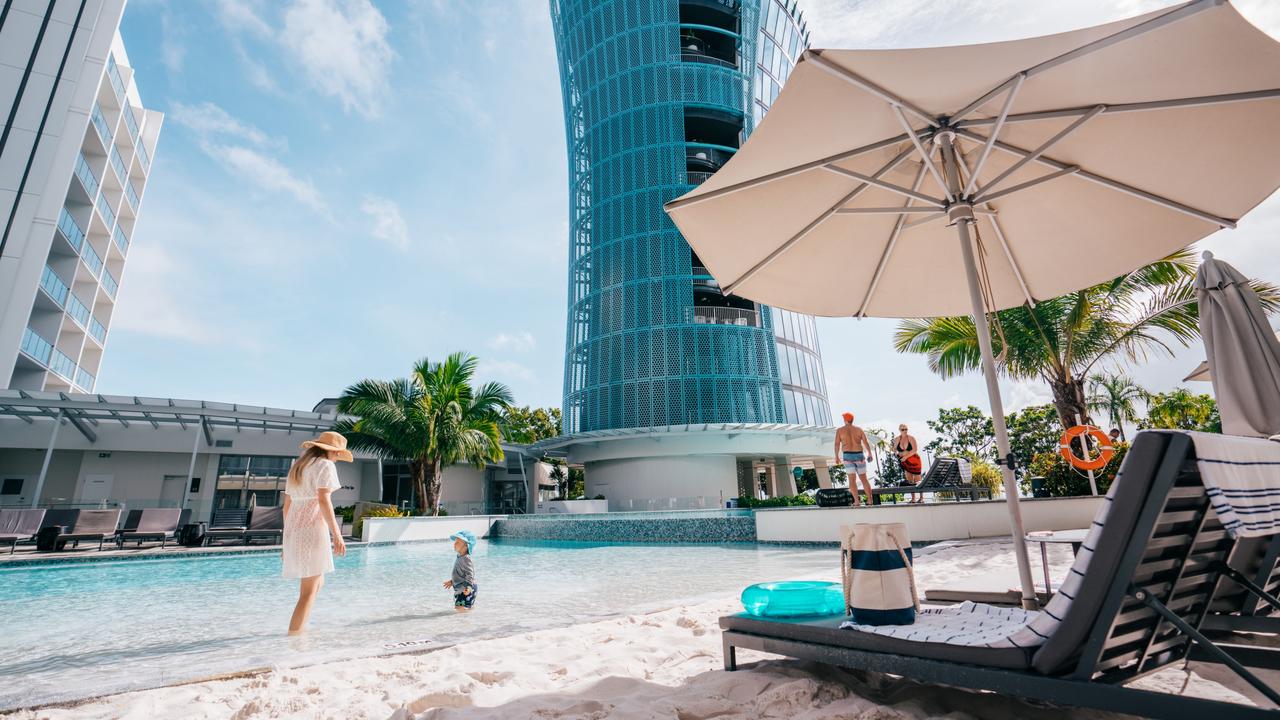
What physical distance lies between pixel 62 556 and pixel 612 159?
2704cm

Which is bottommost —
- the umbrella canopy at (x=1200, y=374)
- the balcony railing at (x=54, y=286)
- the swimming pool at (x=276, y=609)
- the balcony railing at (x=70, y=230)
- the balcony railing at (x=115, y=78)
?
the swimming pool at (x=276, y=609)

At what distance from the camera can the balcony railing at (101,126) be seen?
81.5 feet

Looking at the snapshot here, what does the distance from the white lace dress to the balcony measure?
32.1 m

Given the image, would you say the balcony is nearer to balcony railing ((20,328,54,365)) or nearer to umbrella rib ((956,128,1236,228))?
balcony railing ((20,328,54,365))

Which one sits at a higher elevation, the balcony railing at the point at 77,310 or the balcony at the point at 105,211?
the balcony at the point at 105,211

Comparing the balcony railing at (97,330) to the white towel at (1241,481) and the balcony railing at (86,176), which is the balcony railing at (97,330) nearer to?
the balcony railing at (86,176)

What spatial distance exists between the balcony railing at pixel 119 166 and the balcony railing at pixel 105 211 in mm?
1696

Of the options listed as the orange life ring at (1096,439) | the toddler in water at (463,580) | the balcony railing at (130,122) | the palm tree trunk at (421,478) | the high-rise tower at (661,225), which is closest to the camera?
the toddler in water at (463,580)

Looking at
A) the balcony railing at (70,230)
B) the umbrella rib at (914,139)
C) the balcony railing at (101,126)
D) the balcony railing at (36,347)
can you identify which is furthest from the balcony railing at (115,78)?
the umbrella rib at (914,139)

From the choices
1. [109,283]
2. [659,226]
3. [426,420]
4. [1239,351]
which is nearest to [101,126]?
[109,283]

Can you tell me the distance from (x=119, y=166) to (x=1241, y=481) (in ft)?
136

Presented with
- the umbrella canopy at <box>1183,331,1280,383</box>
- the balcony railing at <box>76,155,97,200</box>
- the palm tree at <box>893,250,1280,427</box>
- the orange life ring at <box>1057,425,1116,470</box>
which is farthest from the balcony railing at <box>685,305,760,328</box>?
the balcony railing at <box>76,155,97,200</box>

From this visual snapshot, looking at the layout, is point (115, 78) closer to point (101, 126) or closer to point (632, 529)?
point (101, 126)

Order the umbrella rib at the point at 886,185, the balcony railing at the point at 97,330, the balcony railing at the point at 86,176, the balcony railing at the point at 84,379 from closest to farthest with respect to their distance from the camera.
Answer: the umbrella rib at the point at 886,185 < the balcony railing at the point at 86,176 < the balcony railing at the point at 84,379 < the balcony railing at the point at 97,330
